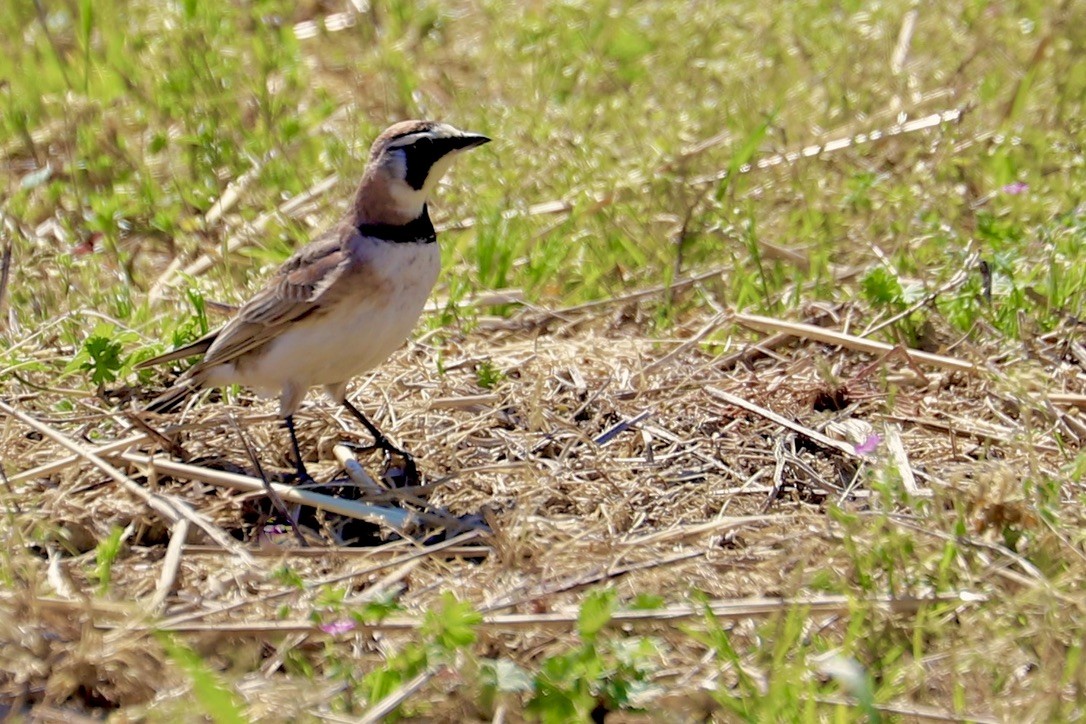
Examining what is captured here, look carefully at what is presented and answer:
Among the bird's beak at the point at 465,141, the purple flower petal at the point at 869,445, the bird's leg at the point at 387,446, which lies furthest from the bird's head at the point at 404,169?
the purple flower petal at the point at 869,445

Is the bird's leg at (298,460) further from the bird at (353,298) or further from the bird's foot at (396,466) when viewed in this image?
the bird's foot at (396,466)

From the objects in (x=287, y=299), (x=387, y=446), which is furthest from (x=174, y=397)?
(x=387, y=446)

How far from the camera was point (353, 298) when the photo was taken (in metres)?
4.93

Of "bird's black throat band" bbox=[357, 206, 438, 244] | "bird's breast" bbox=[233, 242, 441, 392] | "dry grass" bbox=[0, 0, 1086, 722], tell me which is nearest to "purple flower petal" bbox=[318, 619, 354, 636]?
"dry grass" bbox=[0, 0, 1086, 722]

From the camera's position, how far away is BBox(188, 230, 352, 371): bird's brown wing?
501 cm

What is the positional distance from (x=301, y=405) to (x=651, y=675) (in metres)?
2.40

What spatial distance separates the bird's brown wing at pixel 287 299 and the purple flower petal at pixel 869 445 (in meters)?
1.78

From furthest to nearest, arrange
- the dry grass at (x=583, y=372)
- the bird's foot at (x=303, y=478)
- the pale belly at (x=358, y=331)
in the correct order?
the bird's foot at (x=303, y=478)
the pale belly at (x=358, y=331)
the dry grass at (x=583, y=372)

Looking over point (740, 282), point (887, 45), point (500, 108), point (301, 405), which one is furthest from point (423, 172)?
point (887, 45)

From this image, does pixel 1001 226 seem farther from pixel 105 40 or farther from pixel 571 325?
pixel 105 40

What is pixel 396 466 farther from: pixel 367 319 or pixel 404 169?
pixel 404 169

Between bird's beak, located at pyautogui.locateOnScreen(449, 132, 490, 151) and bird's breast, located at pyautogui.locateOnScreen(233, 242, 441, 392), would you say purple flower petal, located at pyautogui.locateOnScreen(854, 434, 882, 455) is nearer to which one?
bird's breast, located at pyautogui.locateOnScreen(233, 242, 441, 392)

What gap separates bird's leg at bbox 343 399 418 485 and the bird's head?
2.36ft

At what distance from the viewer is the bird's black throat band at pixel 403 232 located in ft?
16.5
